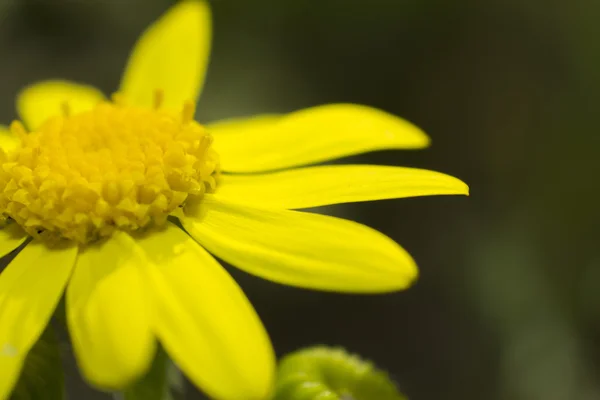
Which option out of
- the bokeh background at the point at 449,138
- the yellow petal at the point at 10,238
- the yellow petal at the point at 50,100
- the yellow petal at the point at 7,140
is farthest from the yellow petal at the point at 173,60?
the bokeh background at the point at 449,138

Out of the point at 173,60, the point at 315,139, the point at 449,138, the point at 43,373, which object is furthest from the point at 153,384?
the point at 449,138

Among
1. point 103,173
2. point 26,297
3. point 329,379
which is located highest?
point 103,173

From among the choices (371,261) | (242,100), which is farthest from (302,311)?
(371,261)

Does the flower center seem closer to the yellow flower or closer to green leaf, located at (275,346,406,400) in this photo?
the yellow flower

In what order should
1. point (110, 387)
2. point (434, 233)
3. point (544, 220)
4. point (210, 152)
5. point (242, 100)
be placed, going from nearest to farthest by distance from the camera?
1. point (110, 387)
2. point (210, 152)
3. point (544, 220)
4. point (242, 100)
5. point (434, 233)

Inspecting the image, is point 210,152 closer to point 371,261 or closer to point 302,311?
point 371,261

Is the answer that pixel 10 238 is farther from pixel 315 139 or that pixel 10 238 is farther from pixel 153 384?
pixel 315 139

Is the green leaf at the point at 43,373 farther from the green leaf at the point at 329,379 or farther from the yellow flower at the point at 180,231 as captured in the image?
the green leaf at the point at 329,379
